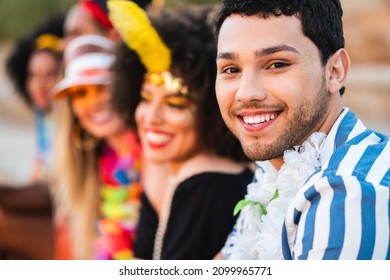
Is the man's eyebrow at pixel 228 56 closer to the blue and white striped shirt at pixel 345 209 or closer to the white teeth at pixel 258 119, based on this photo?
the white teeth at pixel 258 119

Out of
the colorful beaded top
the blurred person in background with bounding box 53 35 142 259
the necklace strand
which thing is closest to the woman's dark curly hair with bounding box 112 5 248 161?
the necklace strand

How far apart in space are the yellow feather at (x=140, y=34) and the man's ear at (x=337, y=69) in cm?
110

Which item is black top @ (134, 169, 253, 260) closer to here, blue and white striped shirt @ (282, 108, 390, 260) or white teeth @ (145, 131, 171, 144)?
white teeth @ (145, 131, 171, 144)

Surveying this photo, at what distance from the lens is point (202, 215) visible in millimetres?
2562

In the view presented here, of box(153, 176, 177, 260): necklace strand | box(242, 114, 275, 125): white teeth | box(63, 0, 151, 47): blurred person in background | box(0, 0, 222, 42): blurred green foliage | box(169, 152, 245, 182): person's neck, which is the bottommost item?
box(153, 176, 177, 260): necklace strand

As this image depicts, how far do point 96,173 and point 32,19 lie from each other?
11.7m

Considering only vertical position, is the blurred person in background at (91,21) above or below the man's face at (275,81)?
above

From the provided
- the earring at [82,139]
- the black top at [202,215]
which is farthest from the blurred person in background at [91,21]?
the black top at [202,215]

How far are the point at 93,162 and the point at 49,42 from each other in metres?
1.62

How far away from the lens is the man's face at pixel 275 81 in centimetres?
168

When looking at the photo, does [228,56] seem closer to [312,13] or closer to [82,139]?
[312,13]

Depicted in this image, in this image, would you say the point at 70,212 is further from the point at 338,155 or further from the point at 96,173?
the point at 338,155

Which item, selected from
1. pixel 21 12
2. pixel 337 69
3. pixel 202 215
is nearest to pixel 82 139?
pixel 202 215

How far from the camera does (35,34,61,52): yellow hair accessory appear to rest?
197 inches
